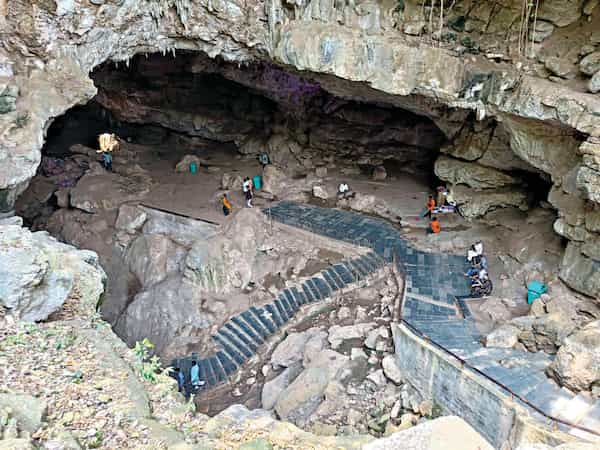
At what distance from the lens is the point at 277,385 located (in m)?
10.7

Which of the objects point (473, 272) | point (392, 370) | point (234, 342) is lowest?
point (234, 342)

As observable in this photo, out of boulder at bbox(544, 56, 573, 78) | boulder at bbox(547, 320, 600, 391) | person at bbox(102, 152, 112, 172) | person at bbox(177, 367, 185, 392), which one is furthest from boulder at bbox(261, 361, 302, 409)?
person at bbox(102, 152, 112, 172)

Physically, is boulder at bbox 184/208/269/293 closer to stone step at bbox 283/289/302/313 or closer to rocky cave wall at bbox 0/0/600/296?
stone step at bbox 283/289/302/313

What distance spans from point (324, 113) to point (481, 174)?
7.58 m

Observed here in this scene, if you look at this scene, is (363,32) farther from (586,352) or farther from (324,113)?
(586,352)

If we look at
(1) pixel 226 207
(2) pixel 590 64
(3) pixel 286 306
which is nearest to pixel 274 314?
(3) pixel 286 306

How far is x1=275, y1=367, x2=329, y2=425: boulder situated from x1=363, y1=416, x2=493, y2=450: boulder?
6.37 meters

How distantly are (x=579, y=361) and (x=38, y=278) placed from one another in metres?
8.83

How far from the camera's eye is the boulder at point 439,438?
3.37 m

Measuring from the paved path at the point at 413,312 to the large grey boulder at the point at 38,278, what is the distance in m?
4.97

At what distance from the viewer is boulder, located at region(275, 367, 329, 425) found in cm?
966

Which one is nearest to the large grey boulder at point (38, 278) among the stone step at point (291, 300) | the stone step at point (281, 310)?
the stone step at point (281, 310)

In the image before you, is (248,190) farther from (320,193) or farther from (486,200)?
(486,200)

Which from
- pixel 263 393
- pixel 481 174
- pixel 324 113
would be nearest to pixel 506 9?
pixel 481 174
